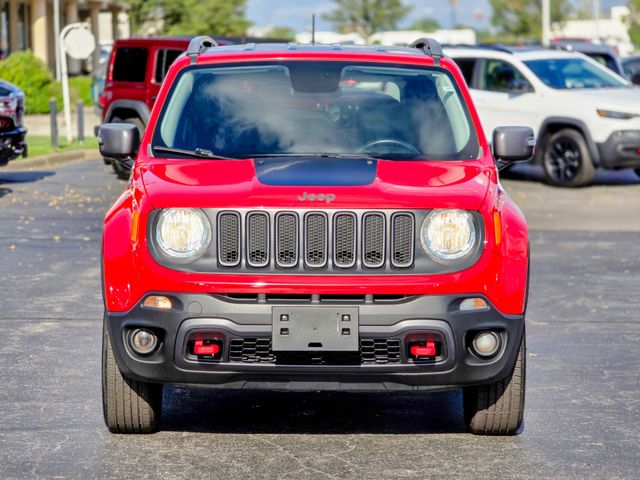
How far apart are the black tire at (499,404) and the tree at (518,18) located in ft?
307

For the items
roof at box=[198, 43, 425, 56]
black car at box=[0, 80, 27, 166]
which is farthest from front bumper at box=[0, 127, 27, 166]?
roof at box=[198, 43, 425, 56]

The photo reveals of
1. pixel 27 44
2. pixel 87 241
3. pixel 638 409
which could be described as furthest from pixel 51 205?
pixel 27 44

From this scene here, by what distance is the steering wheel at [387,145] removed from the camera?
6.90 m

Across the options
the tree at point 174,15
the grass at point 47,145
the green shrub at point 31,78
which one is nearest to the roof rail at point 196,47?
the grass at point 47,145

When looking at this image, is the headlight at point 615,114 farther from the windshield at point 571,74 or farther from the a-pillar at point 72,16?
the a-pillar at point 72,16

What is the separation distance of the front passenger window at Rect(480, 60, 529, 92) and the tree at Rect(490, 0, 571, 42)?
78080 mm

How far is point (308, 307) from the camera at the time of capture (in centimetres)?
588

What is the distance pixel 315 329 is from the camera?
231 inches

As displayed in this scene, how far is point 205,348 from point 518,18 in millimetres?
100847

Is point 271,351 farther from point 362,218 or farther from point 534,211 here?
point 534,211

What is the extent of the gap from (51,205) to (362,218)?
459 inches

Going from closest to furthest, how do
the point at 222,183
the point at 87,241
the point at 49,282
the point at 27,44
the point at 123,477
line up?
the point at 123,477 < the point at 222,183 < the point at 49,282 < the point at 87,241 < the point at 27,44

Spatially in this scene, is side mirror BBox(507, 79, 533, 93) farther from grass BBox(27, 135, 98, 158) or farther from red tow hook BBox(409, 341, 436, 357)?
red tow hook BBox(409, 341, 436, 357)

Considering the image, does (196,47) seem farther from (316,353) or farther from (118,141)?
(316,353)
